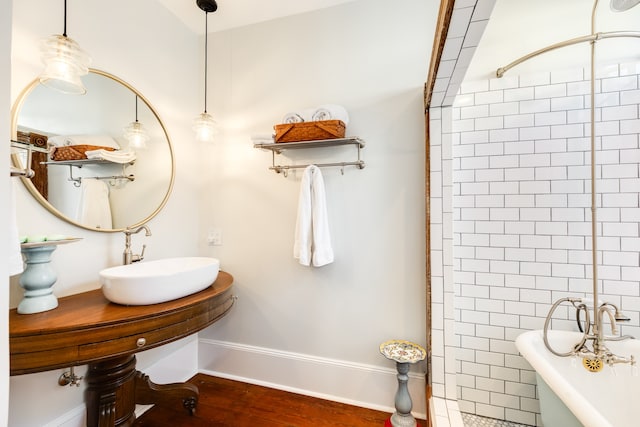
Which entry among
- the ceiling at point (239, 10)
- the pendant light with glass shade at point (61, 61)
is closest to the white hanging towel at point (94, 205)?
the pendant light with glass shade at point (61, 61)

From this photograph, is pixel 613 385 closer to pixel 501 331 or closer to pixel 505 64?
pixel 501 331

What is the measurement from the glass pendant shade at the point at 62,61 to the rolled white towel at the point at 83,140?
10.6 inches

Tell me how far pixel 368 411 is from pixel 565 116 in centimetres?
202

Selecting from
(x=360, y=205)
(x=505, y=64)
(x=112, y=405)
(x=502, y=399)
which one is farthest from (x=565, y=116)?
(x=112, y=405)

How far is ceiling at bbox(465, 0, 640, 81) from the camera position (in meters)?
1.41

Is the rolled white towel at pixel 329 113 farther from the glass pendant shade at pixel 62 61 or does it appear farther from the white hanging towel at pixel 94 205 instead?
the white hanging towel at pixel 94 205

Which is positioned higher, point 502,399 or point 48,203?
point 48,203

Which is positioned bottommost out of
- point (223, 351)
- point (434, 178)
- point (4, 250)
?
point (223, 351)

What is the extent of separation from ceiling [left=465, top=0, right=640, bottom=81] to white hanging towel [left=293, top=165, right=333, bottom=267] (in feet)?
3.57

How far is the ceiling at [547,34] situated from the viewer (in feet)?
4.62

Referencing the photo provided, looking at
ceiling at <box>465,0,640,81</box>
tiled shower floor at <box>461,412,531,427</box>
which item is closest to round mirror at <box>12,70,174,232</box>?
ceiling at <box>465,0,640,81</box>

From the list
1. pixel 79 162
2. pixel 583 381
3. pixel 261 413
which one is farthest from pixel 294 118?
pixel 583 381

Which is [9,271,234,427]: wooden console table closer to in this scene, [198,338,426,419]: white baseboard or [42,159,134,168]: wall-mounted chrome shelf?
[198,338,426,419]: white baseboard

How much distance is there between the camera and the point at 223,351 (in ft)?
6.97
